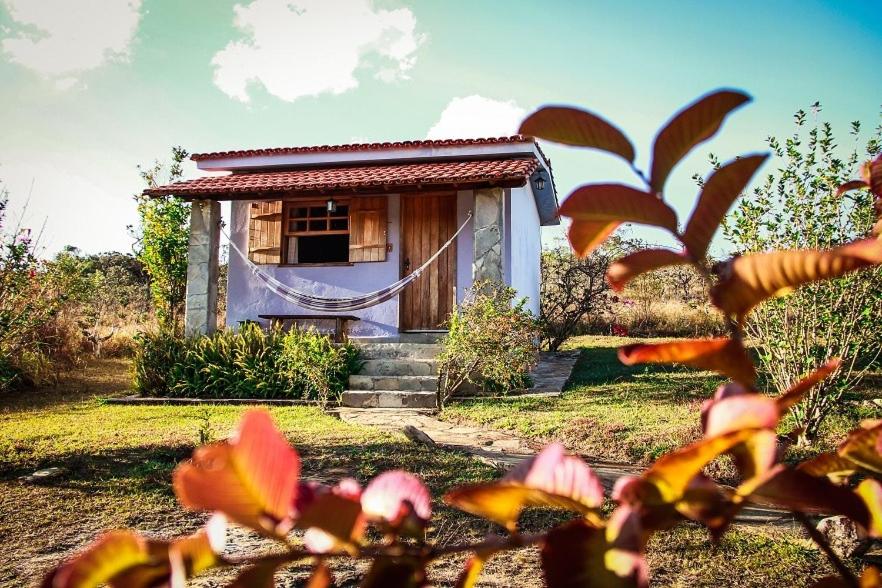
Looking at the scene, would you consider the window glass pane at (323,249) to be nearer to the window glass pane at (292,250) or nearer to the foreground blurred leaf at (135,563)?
the window glass pane at (292,250)

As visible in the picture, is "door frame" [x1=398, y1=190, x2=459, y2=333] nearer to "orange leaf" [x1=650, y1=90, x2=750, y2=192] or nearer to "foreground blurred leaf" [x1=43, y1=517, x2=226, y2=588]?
"orange leaf" [x1=650, y1=90, x2=750, y2=192]

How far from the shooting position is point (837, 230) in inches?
176

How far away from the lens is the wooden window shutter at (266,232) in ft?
30.5

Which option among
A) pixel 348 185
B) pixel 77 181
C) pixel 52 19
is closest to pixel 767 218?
pixel 348 185

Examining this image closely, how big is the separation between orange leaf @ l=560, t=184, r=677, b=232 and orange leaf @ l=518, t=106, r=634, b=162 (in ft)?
0.09

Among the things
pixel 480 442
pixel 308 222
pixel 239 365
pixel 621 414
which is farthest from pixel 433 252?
pixel 480 442

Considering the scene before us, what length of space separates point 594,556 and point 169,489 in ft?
12.6

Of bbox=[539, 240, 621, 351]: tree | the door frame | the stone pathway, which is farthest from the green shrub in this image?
bbox=[539, 240, 621, 351]: tree

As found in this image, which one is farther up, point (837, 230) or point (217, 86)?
point (217, 86)

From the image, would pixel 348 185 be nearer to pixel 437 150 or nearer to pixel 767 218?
pixel 437 150

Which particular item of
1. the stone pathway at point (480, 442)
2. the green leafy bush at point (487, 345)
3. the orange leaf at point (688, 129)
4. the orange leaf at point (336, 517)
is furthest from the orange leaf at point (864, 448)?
the green leafy bush at point (487, 345)

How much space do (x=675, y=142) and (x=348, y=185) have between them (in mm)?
8254

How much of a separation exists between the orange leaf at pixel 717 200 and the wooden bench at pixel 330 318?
8.06 metres

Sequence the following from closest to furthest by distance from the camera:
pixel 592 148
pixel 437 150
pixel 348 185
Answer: pixel 592 148
pixel 348 185
pixel 437 150
